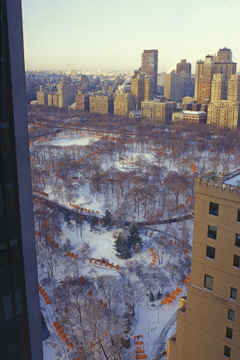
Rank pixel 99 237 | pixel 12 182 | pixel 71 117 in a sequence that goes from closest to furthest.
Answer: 1. pixel 12 182
2. pixel 99 237
3. pixel 71 117

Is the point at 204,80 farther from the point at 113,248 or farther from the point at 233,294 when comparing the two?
the point at 233,294

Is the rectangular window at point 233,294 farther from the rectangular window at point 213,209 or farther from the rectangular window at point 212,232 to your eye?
the rectangular window at point 213,209

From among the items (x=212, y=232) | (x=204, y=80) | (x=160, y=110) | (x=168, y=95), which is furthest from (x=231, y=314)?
(x=168, y=95)

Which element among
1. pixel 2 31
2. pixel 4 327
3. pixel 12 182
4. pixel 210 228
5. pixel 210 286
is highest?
pixel 2 31

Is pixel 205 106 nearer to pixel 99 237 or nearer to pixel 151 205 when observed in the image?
pixel 151 205

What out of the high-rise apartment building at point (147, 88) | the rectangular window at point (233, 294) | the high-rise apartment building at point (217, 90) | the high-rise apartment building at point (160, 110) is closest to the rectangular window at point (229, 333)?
the rectangular window at point (233, 294)

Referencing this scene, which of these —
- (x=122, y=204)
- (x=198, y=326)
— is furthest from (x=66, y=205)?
(x=198, y=326)

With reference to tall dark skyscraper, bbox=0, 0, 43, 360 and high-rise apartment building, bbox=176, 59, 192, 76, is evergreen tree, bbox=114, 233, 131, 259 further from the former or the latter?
high-rise apartment building, bbox=176, 59, 192, 76
